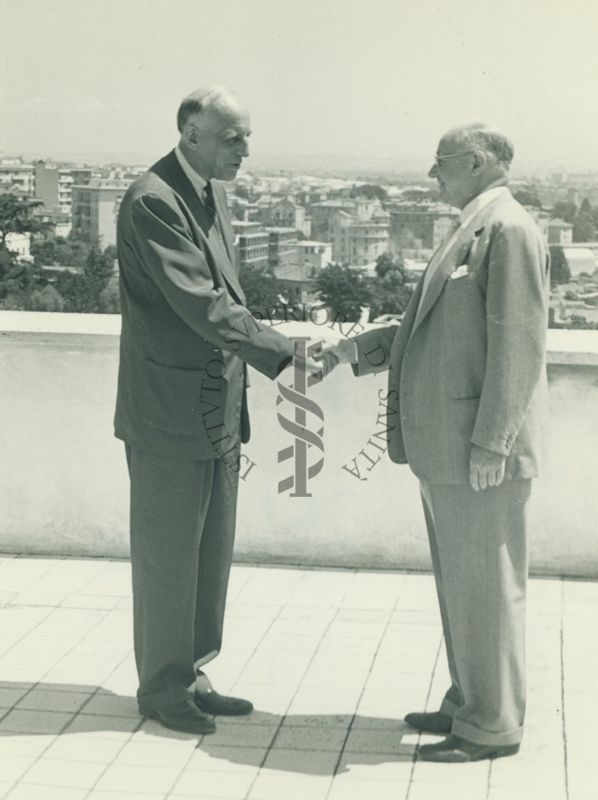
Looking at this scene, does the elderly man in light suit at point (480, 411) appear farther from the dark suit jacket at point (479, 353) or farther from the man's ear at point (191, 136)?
the man's ear at point (191, 136)

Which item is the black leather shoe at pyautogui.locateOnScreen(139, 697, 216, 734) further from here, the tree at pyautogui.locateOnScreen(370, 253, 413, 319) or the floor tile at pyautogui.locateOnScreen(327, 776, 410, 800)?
the tree at pyautogui.locateOnScreen(370, 253, 413, 319)

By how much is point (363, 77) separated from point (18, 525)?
9.25 m

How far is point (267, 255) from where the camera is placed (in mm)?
5770

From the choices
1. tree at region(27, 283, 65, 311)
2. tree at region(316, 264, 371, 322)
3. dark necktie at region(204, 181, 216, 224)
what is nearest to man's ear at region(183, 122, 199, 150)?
dark necktie at region(204, 181, 216, 224)

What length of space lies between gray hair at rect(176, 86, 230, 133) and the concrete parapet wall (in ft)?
5.72

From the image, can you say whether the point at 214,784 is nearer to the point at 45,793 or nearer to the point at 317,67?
the point at 45,793

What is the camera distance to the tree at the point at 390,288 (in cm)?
554

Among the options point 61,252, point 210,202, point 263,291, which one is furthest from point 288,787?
point 61,252

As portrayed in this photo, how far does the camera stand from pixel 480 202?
3.18 meters

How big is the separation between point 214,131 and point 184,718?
1.62 meters

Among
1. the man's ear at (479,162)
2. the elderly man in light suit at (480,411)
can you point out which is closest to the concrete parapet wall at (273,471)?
the elderly man in light suit at (480,411)

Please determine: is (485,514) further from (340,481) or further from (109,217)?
(109,217)

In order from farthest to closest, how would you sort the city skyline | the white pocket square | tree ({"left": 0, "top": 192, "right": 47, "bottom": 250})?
1. the city skyline
2. tree ({"left": 0, "top": 192, "right": 47, "bottom": 250})
3. the white pocket square

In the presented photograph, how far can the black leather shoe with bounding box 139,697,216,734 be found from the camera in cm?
350
